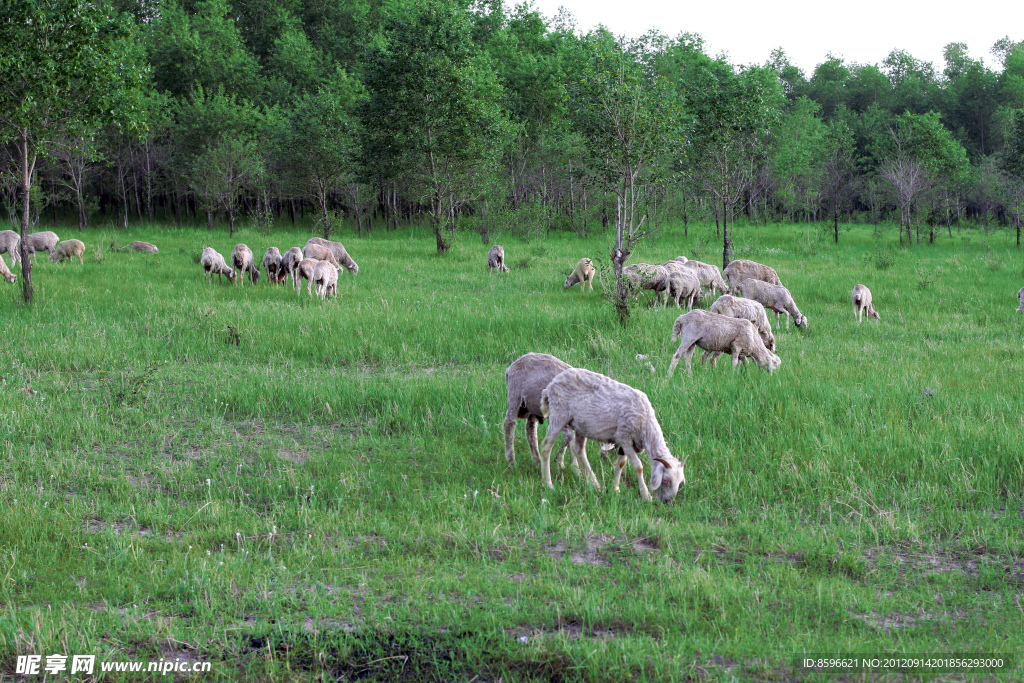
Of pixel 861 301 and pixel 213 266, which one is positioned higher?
pixel 213 266

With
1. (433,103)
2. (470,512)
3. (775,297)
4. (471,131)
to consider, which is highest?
(433,103)

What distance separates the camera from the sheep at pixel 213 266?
2166 centimetres

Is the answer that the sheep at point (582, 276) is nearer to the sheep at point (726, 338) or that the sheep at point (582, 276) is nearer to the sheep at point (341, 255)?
the sheep at point (341, 255)

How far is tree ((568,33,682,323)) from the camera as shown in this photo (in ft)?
51.1

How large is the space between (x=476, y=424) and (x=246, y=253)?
15.3 meters

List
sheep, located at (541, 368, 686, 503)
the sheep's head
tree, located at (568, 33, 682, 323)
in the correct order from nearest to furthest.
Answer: the sheep's head, sheep, located at (541, 368, 686, 503), tree, located at (568, 33, 682, 323)

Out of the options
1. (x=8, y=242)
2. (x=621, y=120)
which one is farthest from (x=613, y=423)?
(x=8, y=242)

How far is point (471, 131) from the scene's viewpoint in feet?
106

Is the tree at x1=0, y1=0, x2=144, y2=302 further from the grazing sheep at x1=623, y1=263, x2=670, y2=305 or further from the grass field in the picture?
the grazing sheep at x1=623, y1=263, x2=670, y2=305

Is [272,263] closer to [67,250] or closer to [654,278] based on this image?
[67,250]

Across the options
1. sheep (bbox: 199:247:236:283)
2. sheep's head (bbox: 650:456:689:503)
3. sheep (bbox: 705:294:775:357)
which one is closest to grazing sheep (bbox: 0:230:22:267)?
sheep (bbox: 199:247:236:283)

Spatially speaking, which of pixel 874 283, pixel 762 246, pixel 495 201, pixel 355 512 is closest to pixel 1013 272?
pixel 874 283

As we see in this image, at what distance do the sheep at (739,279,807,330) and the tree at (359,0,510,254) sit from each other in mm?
15993

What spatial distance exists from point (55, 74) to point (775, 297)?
53.3 ft
